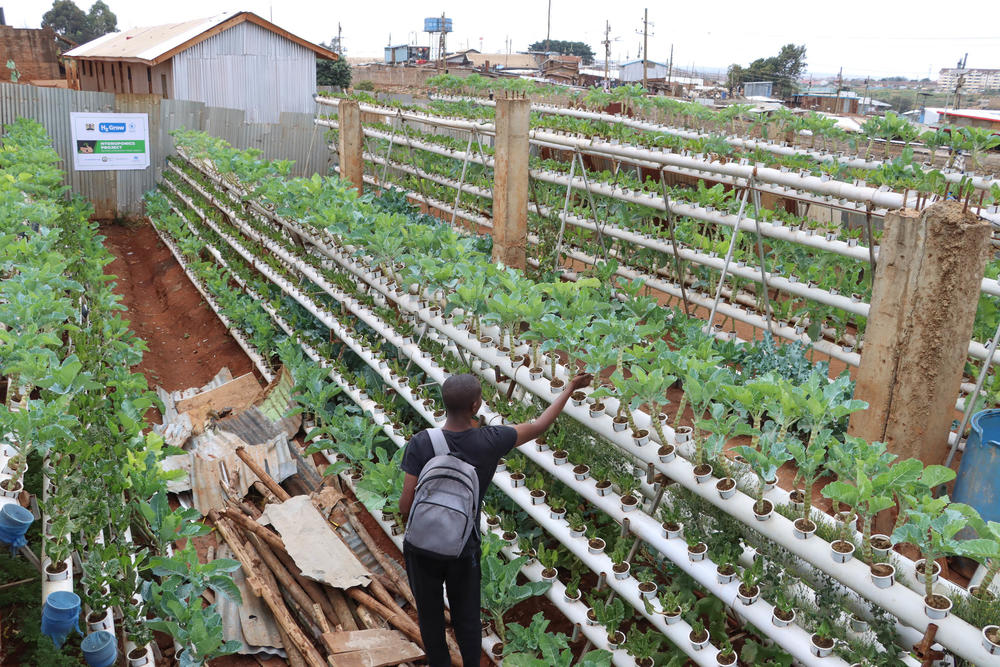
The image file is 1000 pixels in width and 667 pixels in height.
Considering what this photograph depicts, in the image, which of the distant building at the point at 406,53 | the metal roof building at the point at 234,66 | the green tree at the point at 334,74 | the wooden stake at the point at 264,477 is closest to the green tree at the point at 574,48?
the distant building at the point at 406,53

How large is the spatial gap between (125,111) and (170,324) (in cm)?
752

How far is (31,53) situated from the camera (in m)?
30.1

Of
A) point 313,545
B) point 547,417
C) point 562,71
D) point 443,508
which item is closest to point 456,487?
point 443,508

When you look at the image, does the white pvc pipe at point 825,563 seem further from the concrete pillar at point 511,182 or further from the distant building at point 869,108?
the distant building at point 869,108

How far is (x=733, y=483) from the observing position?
9.29 ft

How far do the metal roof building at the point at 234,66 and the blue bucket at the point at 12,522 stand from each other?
50.5 ft

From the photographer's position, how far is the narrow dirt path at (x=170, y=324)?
7973 millimetres

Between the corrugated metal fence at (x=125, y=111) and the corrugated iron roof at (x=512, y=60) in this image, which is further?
the corrugated iron roof at (x=512, y=60)

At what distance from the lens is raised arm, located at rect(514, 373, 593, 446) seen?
10.5ft

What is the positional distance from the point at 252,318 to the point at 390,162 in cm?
547

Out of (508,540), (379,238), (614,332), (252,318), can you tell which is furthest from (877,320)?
(252,318)

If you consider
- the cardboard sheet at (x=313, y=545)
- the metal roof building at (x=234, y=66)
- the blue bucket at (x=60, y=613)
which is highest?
the metal roof building at (x=234, y=66)

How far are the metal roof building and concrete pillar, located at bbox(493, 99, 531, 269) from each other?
1117 cm

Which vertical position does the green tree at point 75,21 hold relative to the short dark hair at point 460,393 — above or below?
above
